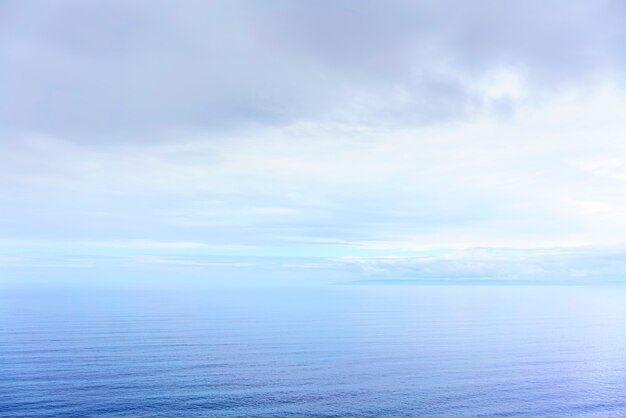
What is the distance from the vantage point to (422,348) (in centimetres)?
9669

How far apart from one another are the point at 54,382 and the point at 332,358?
4312 centimetres

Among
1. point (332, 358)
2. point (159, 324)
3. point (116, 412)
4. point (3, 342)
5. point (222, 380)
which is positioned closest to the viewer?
point (116, 412)

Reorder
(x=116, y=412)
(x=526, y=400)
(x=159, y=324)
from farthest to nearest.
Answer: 1. (x=159, y=324)
2. (x=526, y=400)
3. (x=116, y=412)

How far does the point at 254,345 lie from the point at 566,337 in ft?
253

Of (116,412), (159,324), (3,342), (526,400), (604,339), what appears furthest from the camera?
(159,324)

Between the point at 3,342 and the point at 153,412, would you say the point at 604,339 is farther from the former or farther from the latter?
the point at 3,342

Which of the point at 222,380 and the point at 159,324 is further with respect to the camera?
the point at 159,324

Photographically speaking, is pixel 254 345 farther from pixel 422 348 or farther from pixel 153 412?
pixel 153 412

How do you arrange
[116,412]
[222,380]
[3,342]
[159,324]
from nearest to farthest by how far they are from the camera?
1. [116,412]
2. [222,380]
3. [3,342]
4. [159,324]

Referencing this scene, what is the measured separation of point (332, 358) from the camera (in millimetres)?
84750

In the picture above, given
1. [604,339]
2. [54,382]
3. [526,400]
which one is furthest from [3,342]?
[604,339]

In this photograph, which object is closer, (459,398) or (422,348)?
(459,398)

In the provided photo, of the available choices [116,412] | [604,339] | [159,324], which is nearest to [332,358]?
[116,412]

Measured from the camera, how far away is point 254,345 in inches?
3799
